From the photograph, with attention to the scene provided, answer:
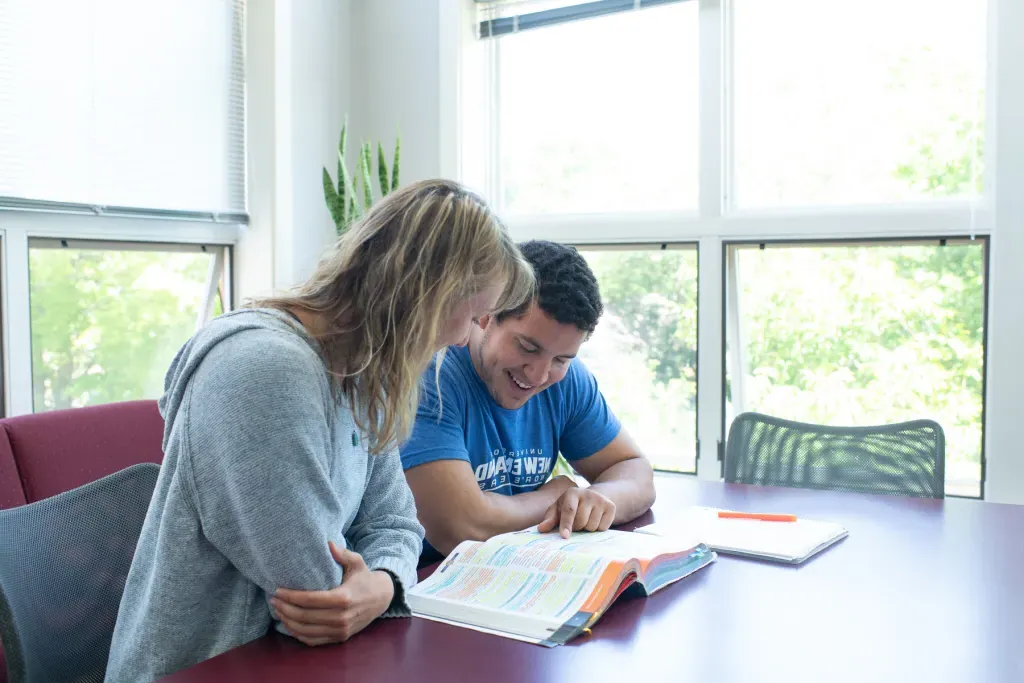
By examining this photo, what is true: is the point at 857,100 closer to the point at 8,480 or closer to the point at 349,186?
the point at 349,186

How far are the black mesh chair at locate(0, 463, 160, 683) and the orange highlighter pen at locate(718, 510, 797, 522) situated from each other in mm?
1140

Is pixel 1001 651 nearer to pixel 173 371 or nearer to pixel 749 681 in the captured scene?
pixel 749 681

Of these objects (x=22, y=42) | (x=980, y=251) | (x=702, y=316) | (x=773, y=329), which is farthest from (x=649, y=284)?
(x=22, y=42)

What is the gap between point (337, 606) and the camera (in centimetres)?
123

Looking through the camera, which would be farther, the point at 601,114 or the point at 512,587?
the point at 601,114

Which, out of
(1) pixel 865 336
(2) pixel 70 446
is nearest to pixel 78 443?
(2) pixel 70 446

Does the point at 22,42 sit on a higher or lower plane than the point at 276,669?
higher

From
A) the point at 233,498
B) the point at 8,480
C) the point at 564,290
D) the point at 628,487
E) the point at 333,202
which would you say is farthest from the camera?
the point at 333,202

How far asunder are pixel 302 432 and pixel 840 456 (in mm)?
1673

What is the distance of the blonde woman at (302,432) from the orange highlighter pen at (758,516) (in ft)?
2.73

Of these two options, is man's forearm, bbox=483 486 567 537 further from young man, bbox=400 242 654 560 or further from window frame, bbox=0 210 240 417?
window frame, bbox=0 210 240 417

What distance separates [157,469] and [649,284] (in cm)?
252

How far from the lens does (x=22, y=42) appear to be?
2.94 metres

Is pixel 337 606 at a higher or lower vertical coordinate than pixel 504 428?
lower
